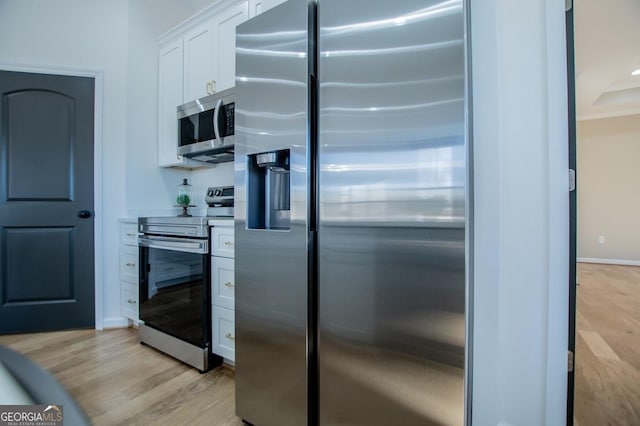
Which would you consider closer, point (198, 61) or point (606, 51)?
point (198, 61)

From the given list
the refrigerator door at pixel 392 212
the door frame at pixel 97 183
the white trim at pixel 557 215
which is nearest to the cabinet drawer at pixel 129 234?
the door frame at pixel 97 183

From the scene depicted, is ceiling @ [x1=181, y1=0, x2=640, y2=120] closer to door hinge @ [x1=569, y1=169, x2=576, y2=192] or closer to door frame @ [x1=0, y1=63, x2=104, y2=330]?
door hinge @ [x1=569, y1=169, x2=576, y2=192]

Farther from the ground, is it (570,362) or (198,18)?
(198,18)

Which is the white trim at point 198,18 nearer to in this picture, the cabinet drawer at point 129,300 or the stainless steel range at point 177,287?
the stainless steel range at point 177,287

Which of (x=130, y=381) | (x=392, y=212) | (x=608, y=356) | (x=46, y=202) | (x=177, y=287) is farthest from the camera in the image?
(x=46, y=202)

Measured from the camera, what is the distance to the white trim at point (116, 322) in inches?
101

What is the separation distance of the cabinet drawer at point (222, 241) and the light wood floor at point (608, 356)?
191cm

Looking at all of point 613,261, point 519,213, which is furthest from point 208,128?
point 613,261

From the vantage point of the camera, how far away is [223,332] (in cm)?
176

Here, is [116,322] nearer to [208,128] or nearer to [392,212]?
[208,128]

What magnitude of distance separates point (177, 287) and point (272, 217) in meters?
1.06

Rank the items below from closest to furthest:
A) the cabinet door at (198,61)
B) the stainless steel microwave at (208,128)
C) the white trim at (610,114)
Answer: the stainless steel microwave at (208,128), the cabinet door at (198,61), the white trim at (610,114)

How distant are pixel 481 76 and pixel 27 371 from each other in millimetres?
1431

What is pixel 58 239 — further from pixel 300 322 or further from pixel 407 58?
pixel 407 58
